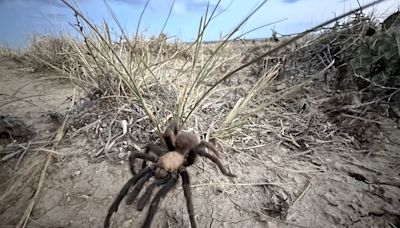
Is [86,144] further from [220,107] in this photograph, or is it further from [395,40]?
[395,40]

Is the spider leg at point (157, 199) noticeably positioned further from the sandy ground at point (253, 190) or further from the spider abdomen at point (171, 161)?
the sandy ground at point (253, 190)

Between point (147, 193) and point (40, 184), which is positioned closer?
point (147, 193)

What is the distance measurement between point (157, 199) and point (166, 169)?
7.6 inches

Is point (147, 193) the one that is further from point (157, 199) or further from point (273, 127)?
point (273, 127)

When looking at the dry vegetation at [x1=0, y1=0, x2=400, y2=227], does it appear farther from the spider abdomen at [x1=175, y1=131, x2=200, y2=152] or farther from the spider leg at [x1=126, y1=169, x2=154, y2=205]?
the spider leg at [x1=126, y1=169, x2=154, y2=205]

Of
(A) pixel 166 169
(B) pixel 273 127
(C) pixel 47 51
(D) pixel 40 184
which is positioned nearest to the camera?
(A) pixel 166 169

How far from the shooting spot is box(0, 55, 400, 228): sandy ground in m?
1.64

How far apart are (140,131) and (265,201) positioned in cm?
104

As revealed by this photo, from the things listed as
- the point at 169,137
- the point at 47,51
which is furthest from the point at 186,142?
the point at 47,51

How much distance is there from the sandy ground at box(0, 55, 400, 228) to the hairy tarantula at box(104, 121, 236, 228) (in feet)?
0.76

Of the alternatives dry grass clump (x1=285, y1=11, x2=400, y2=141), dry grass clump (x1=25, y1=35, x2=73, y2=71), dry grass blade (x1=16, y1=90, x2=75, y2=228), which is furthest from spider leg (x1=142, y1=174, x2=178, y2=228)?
dry grass clump (x1=25, y1=35, x2=73, y2=71)

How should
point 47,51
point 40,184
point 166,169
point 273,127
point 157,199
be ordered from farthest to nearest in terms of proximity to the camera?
point 47,51 < point 273,127 < point 40,184 < point 166,169 < point 157,199

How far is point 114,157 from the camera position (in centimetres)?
205

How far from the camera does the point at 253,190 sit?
1.83m
